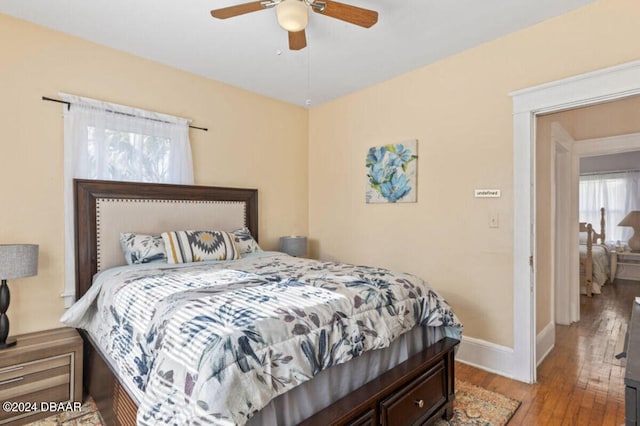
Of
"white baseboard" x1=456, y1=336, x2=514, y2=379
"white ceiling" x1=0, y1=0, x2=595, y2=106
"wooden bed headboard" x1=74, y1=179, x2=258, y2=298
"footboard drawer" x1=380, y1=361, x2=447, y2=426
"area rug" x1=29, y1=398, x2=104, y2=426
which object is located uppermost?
"white ceiling" x1=0, y1=0, x2=595, y2=106

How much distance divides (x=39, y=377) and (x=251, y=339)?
1871 mm

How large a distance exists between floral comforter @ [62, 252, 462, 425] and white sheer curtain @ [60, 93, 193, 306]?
0.87 meters

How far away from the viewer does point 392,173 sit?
10.9 feet

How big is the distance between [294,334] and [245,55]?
2.50 meters

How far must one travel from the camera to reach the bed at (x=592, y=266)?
4848mm

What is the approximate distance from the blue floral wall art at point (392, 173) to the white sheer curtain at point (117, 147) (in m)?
1.83

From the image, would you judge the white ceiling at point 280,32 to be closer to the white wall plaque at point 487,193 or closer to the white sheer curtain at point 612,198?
the white wall plaque at point 487,193

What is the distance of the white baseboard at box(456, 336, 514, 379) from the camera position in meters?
2.55

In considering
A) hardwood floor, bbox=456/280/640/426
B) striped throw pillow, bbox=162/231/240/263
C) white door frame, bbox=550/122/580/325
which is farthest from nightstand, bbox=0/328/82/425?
white door frame, bbox=550/122/580/325

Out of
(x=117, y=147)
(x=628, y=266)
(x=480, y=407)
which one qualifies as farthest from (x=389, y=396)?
(x=628, y=266)

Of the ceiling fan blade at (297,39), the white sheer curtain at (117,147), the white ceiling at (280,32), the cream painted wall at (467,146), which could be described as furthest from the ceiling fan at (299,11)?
the white sheer curtain at (117,147)

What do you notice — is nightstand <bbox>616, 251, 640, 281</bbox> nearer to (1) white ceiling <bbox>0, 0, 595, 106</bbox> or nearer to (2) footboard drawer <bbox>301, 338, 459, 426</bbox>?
(1) white ceiling <bbox>0, 0, 595, 106</bbox>

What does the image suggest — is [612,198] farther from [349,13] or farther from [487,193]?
[349,13]

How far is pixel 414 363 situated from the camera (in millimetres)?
1762
